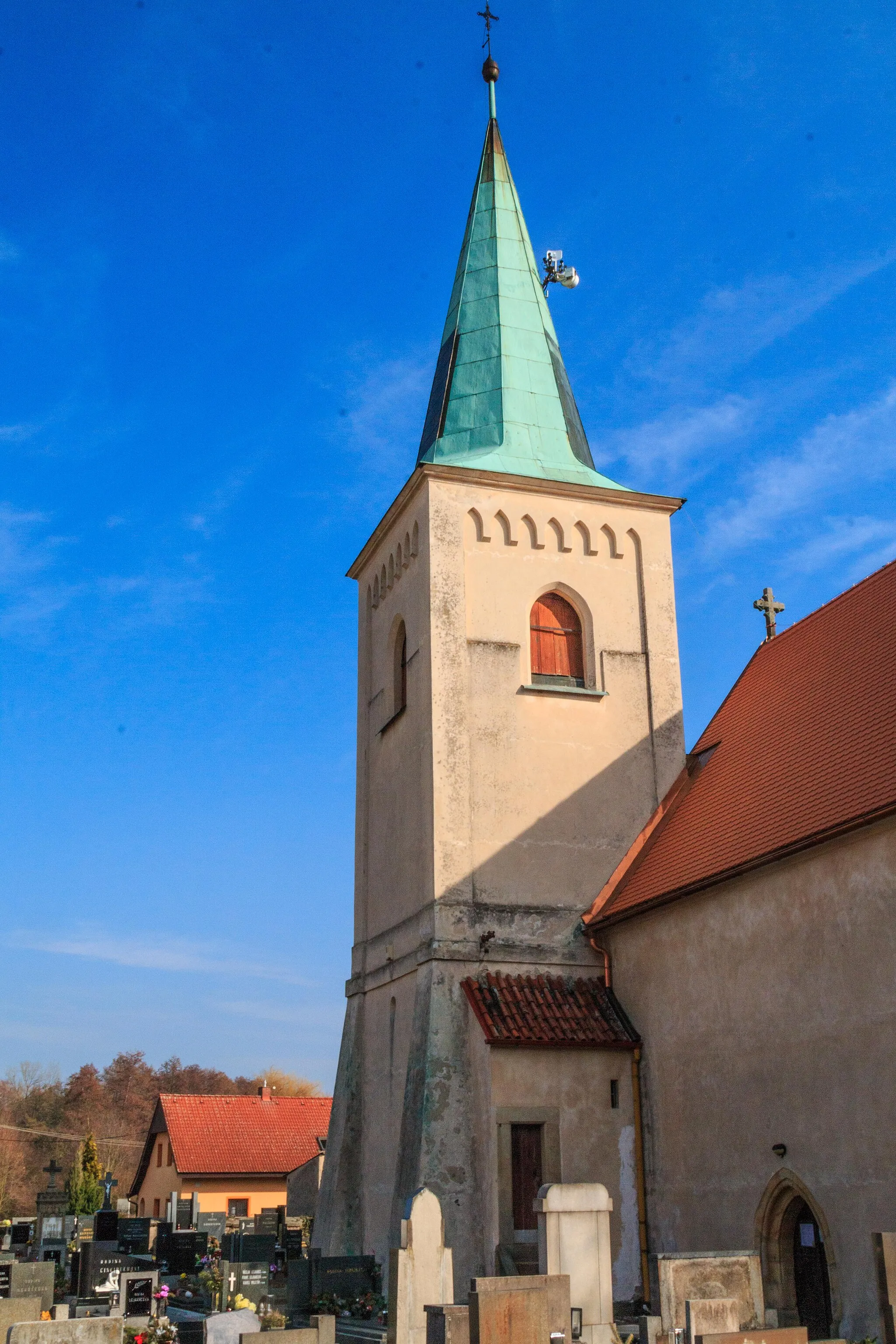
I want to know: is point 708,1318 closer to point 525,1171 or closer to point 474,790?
point 525,1171

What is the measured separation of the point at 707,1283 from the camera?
1143 cm

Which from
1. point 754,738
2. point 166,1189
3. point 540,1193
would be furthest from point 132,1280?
point 166,1189

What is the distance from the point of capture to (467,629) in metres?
20.0

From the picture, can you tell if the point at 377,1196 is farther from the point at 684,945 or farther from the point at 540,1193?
the point at 540,1193

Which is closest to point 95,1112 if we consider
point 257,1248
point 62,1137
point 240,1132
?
point 62,1137

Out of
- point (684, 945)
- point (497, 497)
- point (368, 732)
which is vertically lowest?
point (684, 945)

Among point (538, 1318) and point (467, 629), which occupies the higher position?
point (467, 629)

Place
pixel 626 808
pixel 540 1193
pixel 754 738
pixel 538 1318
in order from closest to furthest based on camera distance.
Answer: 1. pixel 538 1318
2. pixel 540 1193
3. pixel 754 738
4. pixel 626 808

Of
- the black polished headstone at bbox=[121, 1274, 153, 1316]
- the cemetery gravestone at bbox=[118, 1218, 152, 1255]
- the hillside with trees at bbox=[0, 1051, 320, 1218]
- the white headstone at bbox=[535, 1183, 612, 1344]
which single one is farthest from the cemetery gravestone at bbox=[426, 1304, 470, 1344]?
the hillside with trees at bbox=[0, 1051, 320, 1218]

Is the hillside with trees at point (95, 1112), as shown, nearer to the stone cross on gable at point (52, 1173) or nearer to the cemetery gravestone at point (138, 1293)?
the stone cross on gable at point (52, 1173)

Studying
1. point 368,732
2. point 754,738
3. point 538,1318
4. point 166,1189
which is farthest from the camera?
point 166,1189

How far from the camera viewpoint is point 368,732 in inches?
906

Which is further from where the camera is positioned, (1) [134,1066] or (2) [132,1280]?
(1) [134,1066]

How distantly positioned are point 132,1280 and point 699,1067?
7.58 metres
